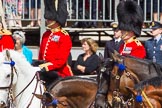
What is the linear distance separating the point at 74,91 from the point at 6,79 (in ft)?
4.71

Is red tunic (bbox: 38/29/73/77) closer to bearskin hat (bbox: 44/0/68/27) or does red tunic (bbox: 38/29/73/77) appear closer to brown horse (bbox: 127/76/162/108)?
bearskin hat (bbox: 44/0/68/27)

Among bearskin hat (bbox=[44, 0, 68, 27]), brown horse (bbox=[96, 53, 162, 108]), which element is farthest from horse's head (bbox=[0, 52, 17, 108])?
bearskin hat (bbox=[44, 0, 68, 27])

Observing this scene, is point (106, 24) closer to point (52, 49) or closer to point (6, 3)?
point (6, 3)

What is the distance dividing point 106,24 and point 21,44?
3.42 m

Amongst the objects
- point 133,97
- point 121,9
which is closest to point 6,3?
point 121,9

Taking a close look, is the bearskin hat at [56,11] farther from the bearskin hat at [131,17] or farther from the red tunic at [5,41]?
the bearskin hat at [131,17]

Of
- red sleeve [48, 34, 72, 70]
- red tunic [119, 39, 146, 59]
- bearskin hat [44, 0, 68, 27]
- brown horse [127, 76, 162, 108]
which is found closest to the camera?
brown horse [127, 76, 162, 108]

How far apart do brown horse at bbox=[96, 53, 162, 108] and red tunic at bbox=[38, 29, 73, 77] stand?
136 centimetres

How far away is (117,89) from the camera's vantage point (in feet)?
21.6

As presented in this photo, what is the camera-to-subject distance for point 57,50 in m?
8.32

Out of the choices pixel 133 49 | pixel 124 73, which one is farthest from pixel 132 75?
pixel 133 49

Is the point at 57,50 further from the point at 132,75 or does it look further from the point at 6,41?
the point at 132,75

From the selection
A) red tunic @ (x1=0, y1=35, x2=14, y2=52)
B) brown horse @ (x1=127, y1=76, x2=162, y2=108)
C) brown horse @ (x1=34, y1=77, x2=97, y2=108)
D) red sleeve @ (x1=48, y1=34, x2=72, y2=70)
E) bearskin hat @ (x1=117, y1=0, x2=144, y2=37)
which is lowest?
brown horse @ (x1=34, y1=77, x2=97, y2=108)

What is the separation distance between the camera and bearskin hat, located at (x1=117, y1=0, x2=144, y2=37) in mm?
8211
